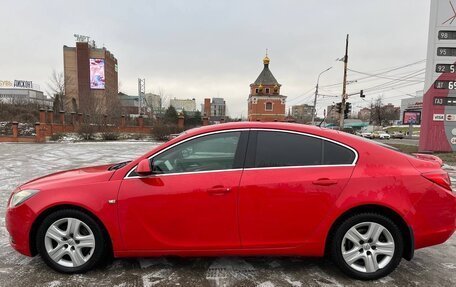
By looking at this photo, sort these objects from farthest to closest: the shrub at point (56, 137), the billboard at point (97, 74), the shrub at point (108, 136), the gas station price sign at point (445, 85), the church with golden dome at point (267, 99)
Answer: the billboard at point (97, 74) → the church with golden dome at point (267, 99) → the shrub at point (108, 136) → the shrub at point (56, 137) → the gas station price sign at point (445, 85)

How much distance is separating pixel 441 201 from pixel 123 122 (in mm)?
36716

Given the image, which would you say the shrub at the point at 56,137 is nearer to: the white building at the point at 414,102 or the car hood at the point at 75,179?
the car hood at the point at 75,179

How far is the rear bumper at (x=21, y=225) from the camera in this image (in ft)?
10.6

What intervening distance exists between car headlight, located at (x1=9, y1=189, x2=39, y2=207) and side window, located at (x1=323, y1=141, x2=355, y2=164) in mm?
3010

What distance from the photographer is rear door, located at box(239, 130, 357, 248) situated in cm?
309

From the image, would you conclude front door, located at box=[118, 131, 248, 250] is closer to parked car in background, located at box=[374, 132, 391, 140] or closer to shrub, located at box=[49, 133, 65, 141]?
shrub, located at box=[49, 133, 65, 141]

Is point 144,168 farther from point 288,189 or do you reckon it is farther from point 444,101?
point 444,101

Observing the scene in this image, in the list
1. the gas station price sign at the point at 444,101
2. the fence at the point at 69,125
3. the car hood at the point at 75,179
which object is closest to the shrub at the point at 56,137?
the fence at the point at 69,125

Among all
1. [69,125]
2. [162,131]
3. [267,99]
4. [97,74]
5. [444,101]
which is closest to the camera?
[444,101]

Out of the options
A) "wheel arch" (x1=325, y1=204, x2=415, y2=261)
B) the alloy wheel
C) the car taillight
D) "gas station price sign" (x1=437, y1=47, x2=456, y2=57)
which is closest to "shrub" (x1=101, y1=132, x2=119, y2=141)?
"gas station price sign" (x1=437, y1=47, x2=456, y2=57)

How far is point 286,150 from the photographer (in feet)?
10.7

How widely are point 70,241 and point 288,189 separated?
2.29 metres

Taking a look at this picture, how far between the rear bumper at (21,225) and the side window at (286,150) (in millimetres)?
2389

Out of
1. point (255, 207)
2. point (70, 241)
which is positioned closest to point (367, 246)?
point (255, 207)
